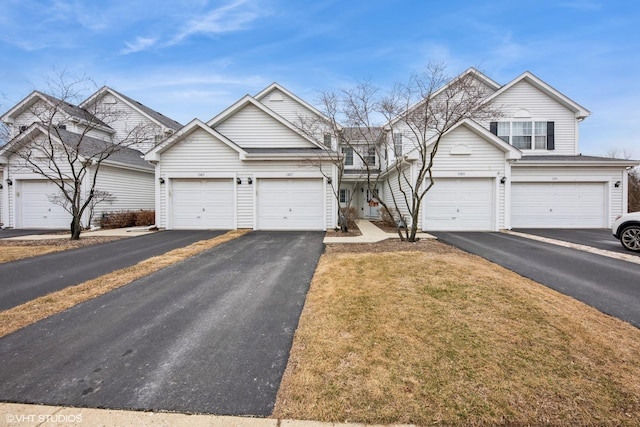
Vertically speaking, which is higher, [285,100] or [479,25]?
[479,25]

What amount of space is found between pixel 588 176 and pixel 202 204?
60.4ft

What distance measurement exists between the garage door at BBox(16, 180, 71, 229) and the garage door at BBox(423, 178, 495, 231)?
17773 mm

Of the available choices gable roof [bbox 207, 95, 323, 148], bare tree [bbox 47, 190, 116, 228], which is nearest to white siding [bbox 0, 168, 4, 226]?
bare tree [bbox 47, 190, 116, 228]

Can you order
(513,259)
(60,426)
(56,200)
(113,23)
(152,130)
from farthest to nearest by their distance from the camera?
(152,130)
(56,200)
(113,23)
(513,259)
(60,426)

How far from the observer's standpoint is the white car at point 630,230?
8.11 meters

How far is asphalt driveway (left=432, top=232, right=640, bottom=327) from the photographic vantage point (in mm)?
4477

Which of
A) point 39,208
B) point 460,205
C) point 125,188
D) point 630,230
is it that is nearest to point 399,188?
point 460,205

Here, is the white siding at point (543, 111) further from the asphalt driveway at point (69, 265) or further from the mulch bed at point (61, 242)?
the mulch bed at point (61, 242)

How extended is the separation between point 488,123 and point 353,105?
30.6 ft

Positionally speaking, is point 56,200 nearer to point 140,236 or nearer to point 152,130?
point 140,236

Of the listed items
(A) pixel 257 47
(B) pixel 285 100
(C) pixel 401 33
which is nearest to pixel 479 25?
(C) pixel 401 33

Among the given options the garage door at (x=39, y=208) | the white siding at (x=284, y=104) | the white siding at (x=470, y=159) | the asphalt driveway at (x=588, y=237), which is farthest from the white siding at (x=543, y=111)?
the garage door at (x=39, y=208)

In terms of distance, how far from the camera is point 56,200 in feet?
45.3

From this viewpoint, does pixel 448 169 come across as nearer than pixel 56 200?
Yes
